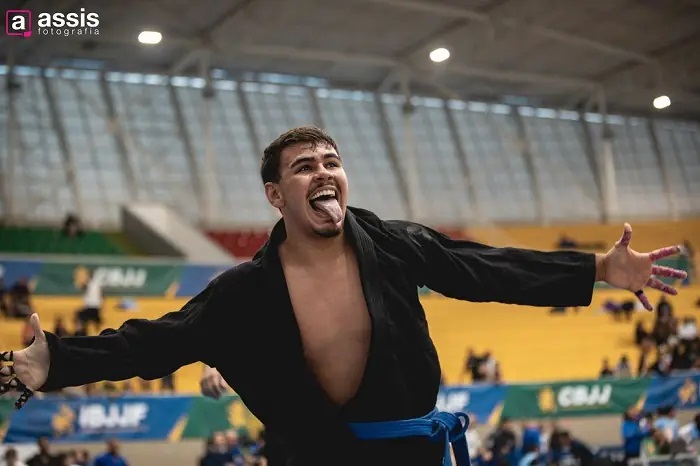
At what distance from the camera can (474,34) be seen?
22953mm

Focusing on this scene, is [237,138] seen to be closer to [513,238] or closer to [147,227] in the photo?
[147,227]

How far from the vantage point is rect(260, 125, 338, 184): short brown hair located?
2.95 m

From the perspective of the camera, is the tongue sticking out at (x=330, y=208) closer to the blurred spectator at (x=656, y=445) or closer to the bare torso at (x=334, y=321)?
the bare torso at (x=334, y=321)

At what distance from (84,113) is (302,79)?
252 inches

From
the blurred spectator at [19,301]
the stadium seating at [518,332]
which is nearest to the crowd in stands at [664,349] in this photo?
the stadium seating at [518,332]

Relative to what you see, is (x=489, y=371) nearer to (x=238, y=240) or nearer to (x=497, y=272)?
(x=238, y=240)

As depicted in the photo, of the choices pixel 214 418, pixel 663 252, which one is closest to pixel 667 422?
pixel 214 418

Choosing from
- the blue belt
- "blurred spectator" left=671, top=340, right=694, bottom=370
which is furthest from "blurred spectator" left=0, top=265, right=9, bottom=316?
the blue belt

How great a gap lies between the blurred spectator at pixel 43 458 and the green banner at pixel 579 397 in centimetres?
630

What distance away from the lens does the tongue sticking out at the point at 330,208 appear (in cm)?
284

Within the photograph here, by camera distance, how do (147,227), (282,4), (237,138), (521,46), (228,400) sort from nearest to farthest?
(228,400) → (282,4) → (147,227) → (521,46) → (237,138)

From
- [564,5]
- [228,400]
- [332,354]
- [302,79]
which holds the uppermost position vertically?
[302,79]

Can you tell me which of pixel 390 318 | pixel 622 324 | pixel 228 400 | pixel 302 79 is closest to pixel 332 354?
pixel 390 318

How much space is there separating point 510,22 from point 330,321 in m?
20.1
